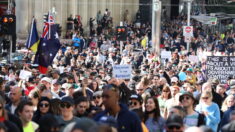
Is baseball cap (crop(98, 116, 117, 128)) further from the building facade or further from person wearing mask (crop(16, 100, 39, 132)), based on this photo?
the building facade

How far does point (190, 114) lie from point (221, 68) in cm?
904

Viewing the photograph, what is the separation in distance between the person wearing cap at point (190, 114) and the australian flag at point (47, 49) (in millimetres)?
9263

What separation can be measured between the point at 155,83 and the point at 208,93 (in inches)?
222

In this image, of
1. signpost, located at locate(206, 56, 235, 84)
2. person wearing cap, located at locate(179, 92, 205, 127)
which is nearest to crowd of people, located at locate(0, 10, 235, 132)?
person wearing cap, located at locate(179, 92, 205, 127)

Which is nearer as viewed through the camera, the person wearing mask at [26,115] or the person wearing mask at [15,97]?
the person wearing mask at [26,115]

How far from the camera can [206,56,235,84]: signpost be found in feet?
65.6

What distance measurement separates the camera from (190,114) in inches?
441

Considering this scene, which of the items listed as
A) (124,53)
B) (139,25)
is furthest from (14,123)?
(139,25)

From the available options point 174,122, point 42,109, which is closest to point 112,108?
point 174,122

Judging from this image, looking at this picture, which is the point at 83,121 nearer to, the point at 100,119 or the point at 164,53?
the point at 100,119

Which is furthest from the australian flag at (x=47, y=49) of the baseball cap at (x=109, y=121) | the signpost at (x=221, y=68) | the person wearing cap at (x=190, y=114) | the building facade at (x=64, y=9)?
the building facade at (x=64, y=9)

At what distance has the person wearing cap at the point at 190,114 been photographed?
11016 millimetres

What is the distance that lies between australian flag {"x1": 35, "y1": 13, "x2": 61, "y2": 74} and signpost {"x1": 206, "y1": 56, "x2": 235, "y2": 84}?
409 centimetres

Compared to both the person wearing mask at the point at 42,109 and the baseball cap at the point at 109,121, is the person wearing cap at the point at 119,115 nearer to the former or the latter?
the baseball cap at the point at 109,121
